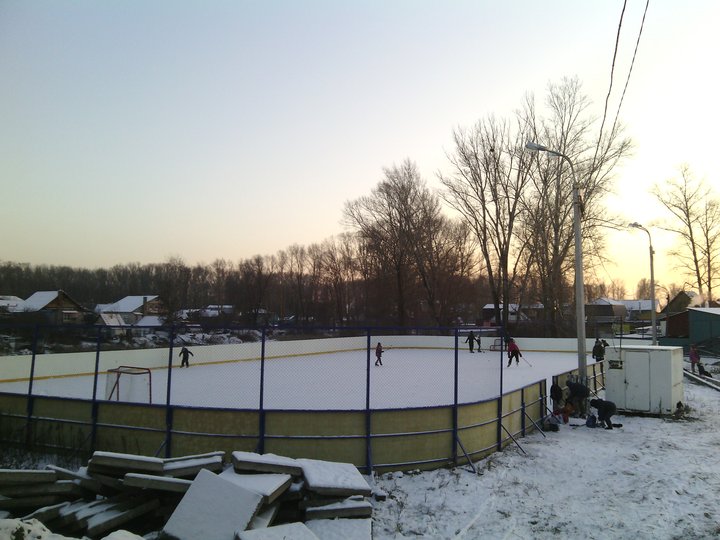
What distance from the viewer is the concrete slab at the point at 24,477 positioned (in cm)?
581

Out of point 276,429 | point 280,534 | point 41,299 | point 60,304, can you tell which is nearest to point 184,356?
point 276,429

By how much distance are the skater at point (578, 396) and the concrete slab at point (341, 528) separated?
822 cm

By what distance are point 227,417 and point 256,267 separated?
74.8 metres

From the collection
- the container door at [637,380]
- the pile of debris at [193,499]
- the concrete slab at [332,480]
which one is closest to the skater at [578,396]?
the container door at [637,380]

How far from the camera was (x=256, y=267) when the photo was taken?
267ft

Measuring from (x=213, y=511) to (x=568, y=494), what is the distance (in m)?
5.19

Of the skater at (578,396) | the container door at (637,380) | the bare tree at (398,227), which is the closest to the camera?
the skater at (578,396)

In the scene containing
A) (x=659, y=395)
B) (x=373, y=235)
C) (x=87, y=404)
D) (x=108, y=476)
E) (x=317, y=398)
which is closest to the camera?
(x=108, y=476)

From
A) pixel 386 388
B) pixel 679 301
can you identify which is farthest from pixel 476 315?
pixel 386 388

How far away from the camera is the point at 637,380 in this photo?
42.6ft

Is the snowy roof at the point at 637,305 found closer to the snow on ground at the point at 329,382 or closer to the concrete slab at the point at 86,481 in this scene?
the snow on ground at the point at 329,382

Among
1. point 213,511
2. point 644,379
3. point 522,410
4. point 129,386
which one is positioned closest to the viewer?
point 213,511

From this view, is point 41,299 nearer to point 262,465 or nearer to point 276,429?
point 276,429

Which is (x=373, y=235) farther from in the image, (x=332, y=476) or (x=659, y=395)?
(x=332, y=476)
